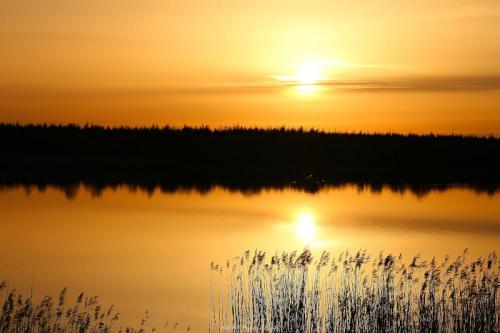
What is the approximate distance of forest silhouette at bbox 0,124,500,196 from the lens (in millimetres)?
48062

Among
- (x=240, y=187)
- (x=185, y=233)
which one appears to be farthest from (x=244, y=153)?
(x=185, y=233)

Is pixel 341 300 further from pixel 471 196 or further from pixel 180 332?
pixel 471 196

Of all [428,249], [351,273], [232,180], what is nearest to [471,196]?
[232,180]

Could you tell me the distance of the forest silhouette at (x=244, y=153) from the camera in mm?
48062

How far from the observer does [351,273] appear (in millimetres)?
15297

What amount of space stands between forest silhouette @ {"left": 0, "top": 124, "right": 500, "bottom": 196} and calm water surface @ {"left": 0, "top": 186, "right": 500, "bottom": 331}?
1101 cm

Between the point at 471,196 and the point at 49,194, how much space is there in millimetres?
16218

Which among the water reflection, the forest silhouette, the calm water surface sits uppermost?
the forest silhouette

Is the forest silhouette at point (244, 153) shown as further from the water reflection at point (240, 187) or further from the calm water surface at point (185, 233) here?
the calm water surface at point (185, 233)

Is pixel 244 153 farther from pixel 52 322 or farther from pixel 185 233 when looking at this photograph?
pixel 52 322

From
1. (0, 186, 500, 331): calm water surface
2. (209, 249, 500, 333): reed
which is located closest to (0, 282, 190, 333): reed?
(0, 186, 500, 331): calm water surface

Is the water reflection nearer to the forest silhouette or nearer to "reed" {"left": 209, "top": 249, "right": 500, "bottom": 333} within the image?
the forest silhouette

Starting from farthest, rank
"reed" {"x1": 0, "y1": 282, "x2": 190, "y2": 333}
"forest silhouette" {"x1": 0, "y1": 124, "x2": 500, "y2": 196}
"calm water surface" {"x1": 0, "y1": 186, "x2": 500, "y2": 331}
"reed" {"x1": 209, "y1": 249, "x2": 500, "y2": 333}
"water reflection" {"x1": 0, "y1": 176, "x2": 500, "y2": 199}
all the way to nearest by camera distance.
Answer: "forest silhouette" {"x1": 0, "y1": 124, "x2": 500, "y2": 196}
"water reflection" {"x1": 0, "y1": 176, "x2": 500, "y2": 199}
"calm water surface" {"x1": 0, "y1": 186, "x2": 500, "y2": 331}
"reed" {"x1": 209, "y1": 249, "x2": 500, "y2": 333}
"reed" {"x1": 0, "y1": 282, "x2": 190, "y2": 333}

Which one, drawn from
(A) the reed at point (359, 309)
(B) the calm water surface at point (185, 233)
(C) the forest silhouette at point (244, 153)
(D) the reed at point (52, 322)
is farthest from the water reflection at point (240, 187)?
(D) the reed at point (52, 322)
